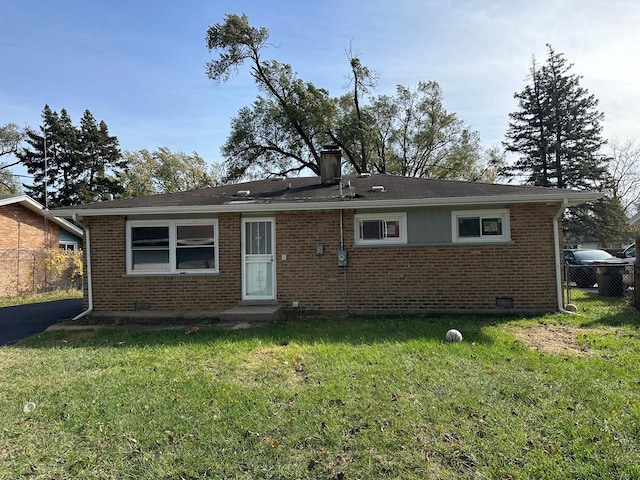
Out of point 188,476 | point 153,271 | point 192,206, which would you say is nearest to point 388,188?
point 192,206

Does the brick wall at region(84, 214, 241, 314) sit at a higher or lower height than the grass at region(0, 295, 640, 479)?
higher

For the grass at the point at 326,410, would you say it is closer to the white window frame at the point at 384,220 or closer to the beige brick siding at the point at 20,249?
the white window frame at the point at 384,220

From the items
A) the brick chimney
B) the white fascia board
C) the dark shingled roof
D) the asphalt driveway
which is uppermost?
the brick chimney

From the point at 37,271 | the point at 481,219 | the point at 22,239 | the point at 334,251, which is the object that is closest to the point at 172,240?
the point at 334,251

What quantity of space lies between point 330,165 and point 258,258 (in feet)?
12.6

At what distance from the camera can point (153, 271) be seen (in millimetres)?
9914

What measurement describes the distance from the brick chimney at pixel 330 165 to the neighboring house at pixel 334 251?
1.72m

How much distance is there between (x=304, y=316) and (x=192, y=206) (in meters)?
3.62

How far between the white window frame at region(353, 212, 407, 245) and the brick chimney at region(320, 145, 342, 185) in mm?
2650

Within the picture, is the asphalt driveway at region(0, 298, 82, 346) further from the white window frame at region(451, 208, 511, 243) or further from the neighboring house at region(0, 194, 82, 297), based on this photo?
the white window frame at region(451, 208, 511, 243)

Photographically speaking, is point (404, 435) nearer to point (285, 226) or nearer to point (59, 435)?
point (59, 435)

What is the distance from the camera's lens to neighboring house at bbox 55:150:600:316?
29.7 ft

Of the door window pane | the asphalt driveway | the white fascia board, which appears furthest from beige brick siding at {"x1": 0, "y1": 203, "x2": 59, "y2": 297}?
the door window pane

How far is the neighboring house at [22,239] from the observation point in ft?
53.8
